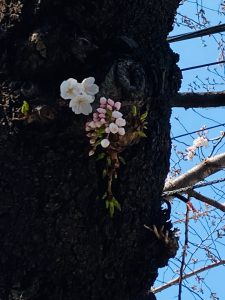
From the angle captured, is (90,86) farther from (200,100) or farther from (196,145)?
(196,145)

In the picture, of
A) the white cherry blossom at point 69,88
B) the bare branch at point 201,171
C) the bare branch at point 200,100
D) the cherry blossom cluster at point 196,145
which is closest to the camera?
the white cherry blossom at point 69,88

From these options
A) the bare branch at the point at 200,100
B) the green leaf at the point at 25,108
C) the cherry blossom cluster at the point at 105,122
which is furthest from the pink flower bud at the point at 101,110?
the bare branch at the point at 200,100

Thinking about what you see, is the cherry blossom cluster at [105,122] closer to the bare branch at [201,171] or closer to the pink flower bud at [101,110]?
the pink flower bud at [101,110]

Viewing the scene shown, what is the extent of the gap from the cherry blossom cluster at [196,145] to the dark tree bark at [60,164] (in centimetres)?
206

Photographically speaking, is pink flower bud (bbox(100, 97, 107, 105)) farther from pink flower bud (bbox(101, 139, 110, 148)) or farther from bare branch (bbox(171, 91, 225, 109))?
bare branch (bbox(171, 91, 225, 109))

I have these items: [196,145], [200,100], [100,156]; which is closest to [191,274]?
[196,145]

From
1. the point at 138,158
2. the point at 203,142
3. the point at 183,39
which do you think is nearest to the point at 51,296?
the point at 138,158

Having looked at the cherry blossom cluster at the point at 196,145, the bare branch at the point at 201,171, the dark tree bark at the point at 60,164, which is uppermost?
the cherry blossom cluster at the point at 196,145

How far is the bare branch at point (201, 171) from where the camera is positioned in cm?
282

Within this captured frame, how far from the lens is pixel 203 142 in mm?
3201

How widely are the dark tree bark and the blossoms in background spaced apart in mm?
36

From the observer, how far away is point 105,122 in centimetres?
107

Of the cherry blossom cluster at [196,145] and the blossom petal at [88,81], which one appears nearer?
the blossom petal at [88,81]

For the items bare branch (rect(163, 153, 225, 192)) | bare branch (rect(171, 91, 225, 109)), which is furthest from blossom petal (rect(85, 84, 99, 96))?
bare branch (rect(163, 153, 225, 192))
